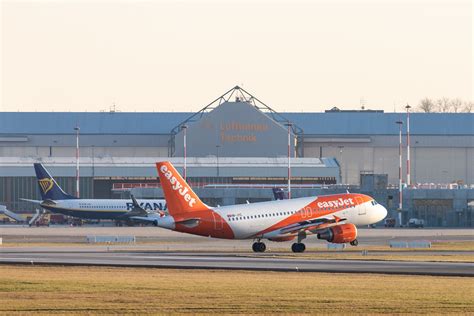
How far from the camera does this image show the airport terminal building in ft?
531

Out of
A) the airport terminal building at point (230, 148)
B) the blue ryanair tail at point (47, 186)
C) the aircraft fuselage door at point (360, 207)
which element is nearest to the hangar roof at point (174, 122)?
the airport terminal building at point (230, 148)

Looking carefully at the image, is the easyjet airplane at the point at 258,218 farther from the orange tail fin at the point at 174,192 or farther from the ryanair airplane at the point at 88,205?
the ryanair airplane at the point at 88,205

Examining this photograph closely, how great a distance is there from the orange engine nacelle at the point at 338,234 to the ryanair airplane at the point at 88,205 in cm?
4415

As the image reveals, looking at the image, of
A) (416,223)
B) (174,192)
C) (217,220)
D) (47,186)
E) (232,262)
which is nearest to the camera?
(232,262)

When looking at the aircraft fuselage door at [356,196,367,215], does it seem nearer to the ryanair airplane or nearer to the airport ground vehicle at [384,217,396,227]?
the ryanair airplane

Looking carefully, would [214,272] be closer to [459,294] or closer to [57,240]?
[459,294]

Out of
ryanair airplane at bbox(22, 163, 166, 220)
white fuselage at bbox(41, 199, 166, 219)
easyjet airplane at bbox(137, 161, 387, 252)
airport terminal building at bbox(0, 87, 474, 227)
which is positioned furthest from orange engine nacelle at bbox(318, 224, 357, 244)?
airport terminal building at bbox(0, 87, 474, 227)

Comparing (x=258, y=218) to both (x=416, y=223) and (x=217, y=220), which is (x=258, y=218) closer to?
(x=217, y=220)

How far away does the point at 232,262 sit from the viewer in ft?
222

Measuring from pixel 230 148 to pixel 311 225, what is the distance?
314ft

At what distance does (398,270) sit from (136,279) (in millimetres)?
13933

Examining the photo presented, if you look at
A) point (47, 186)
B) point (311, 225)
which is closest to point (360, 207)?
point (311, 225)

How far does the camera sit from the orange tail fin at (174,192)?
79.4 meters

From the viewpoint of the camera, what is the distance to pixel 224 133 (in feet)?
586
